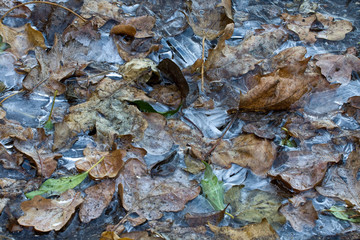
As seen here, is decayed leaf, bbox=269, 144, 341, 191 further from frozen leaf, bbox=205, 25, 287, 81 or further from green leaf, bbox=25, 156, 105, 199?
green leaf, bbox=25, 156, 105, 199

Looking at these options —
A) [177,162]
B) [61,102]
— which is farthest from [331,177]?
[61,102]

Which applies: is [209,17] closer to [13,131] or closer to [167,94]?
[167,94]

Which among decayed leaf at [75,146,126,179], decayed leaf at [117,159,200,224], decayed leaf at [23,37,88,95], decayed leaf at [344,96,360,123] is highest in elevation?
decayed leaf at [344,96,360,123]

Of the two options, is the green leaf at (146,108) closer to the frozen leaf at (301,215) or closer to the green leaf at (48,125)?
the green leaf at (48,125)

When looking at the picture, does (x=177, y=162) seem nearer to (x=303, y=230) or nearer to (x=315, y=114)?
(x=303, y=230)

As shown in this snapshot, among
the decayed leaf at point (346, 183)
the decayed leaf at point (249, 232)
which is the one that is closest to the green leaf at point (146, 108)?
the decayed leaf at point (249, 232)

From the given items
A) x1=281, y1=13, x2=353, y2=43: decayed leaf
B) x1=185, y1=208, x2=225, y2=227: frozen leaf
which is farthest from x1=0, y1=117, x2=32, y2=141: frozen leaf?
x1=281, y1=13, x2=353, y2=43: decayed leaf

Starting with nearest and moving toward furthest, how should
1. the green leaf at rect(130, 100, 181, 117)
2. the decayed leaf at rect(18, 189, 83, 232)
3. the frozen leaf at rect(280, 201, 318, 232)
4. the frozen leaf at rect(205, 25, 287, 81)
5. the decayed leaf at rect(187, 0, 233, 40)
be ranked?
the decayed leaf at rect(18, 189, 83, 232), the frozen leaf at rect(280, 201, 318, 232), the green leaf at rect(130, 100, 181, 117), the frozen leaf at rect(205, 25, 287, 81), the decayed leaf at rect(187, 0, 233, 40)

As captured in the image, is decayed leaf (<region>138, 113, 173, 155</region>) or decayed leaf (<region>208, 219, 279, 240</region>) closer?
decayed leaf (<region>208, 219, 279, 240</region>)
